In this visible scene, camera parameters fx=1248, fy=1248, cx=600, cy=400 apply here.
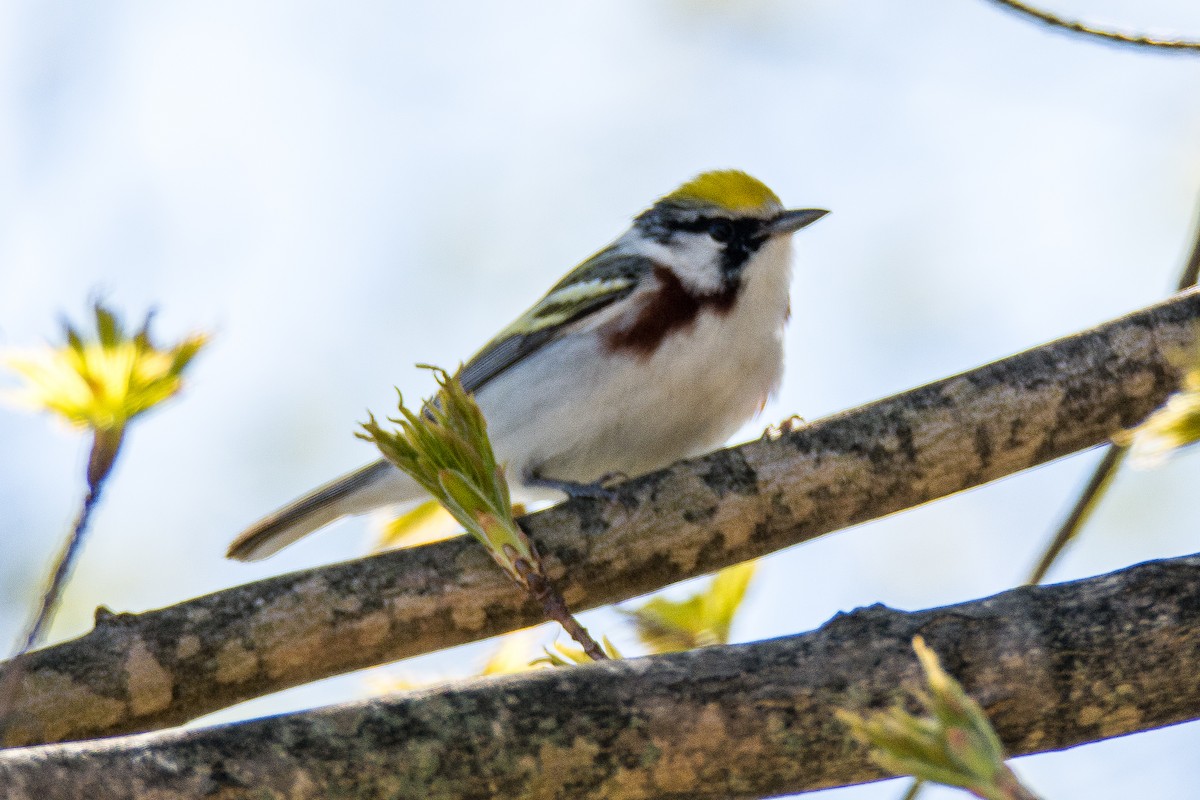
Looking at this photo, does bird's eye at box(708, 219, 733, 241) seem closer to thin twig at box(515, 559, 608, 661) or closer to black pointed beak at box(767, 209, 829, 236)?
black pointed beak at box(767, 209, 829, 236)

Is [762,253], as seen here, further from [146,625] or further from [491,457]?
[146,625]

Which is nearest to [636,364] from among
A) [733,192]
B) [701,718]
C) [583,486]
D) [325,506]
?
[583,486]

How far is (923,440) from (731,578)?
25.4 inches

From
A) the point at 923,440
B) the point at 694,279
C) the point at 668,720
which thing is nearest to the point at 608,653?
the point at 668,720

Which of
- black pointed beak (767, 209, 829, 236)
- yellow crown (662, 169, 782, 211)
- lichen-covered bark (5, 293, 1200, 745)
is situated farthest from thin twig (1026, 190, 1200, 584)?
yellow crown (662, 169, 782, 211)

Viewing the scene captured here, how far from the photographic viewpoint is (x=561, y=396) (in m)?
4.38

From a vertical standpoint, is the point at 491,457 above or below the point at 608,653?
above

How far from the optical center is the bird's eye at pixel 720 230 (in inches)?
192

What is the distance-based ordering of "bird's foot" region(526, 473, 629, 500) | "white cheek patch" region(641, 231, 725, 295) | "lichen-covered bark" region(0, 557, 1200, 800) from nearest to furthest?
"lichen-covered bark" region(0, 557, 1200, 800)
"bird's foot" region(526, 473, 629, 500)
"white cheek patch" region(641, 231, 725, 295)

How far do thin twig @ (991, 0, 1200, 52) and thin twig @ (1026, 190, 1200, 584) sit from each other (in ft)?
1.66

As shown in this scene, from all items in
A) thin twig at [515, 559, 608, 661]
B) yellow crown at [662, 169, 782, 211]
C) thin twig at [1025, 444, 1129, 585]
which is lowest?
thin twig at [515, 559, 608, 661]

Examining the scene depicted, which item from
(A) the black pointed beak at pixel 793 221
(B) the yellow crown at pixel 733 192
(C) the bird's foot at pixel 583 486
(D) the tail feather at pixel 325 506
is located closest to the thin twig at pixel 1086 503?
(C) the bird's foot at pixel 583 486

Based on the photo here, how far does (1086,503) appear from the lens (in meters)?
3.47

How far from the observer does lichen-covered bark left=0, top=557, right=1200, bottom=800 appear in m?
2.26
